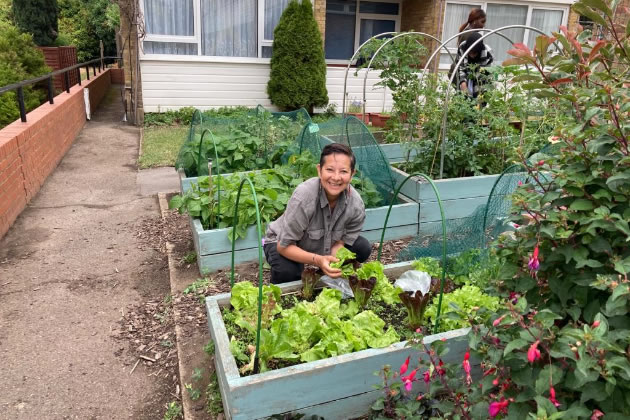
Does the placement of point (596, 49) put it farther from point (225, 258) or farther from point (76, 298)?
point (76, 298)

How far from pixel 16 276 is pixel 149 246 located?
103 cm

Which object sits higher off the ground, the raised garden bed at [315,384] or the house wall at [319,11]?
the house wall at [319,11]

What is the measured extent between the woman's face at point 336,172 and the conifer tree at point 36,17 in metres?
16.3

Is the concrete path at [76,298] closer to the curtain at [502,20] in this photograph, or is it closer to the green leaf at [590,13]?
the green leaf at [590,13]

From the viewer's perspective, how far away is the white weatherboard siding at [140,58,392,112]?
988cm

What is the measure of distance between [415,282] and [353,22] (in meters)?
11.5

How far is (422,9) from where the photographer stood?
11961 millimetres

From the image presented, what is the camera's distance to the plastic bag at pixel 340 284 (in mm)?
2707

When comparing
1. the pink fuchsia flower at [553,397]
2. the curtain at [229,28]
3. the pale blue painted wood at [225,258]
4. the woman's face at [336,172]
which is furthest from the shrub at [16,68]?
the pink fuchsia flower at [553,397]

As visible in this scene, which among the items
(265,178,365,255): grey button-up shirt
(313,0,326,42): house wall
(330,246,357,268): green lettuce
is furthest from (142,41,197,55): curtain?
(330,246,357,268): green lettuce

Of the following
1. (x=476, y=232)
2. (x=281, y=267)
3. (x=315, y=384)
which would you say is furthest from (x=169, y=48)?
(x=315, y=384)

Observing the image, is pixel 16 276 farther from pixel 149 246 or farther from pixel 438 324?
pixel 438 324

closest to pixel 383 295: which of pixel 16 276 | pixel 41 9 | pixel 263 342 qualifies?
pixel 263 342

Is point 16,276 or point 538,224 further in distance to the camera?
point 16,276
